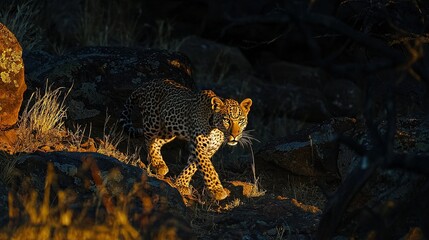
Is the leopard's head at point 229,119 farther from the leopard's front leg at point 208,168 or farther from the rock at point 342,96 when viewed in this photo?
the rock at point 342,96

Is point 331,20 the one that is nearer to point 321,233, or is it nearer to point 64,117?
point 321,233

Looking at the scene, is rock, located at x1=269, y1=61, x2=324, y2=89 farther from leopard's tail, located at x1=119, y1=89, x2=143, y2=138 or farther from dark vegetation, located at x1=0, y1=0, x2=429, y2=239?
leopard's tail, located at x1=119, y1=89, x2=143, y2=138

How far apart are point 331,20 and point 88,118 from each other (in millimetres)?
6281

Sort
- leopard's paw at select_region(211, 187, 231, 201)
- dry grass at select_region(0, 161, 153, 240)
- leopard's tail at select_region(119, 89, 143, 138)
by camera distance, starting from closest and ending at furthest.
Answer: dry grass at select_region(0, 161, 153, 240) < leopard's paw at select_region(211, 187, 231, 201) < leopard's tail at select_region(119, 89, 143, 138)

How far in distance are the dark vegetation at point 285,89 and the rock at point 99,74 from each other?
0.02 meters

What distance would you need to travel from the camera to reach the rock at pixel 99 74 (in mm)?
12289

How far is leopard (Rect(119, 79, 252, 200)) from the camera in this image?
36.2 feet

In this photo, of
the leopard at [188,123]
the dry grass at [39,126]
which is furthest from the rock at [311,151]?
the dry grass at [39,126]

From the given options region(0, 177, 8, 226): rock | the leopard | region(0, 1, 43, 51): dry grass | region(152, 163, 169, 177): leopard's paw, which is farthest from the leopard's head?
region(0, 1, 43, 51): dry grass

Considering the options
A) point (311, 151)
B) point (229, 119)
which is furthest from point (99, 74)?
point (311, 151)

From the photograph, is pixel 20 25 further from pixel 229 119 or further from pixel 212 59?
pixel 212 59

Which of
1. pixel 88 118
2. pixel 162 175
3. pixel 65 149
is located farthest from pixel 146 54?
pixel 65 149

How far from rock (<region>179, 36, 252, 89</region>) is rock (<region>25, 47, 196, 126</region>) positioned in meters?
4.11

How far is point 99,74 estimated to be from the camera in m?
12.5
